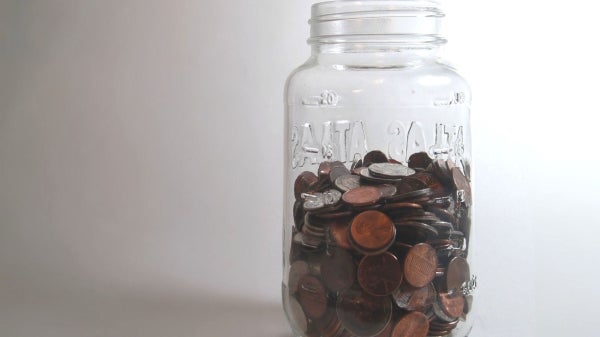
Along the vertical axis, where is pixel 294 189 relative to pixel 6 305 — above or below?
above

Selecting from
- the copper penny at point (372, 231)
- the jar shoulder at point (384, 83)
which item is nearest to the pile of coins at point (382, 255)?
the copper penny at point (372, 231)

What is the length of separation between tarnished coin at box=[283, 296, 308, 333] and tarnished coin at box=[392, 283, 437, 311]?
0.57 feet

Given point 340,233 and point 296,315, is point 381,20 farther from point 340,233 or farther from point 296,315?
point 296,315

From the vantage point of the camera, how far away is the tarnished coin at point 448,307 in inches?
51.5

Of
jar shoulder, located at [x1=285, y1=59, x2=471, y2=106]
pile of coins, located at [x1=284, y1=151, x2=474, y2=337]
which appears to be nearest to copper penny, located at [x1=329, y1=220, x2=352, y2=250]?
pile of coins, located at [x1=284, y1=151, x2=474, y2=337]

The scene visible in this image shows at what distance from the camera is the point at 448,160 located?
1.45m

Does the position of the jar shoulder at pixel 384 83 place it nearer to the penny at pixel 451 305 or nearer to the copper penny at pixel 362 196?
the copper penny at pixel 362 196

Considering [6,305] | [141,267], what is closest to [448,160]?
[141,267]

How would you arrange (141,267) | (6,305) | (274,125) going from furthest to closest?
(274,125)
(141,267)
(6,305)

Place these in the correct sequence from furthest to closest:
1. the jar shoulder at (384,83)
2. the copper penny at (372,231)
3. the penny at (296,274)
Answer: the jar shoulder at (384,83) < the penny at (296,274) < the copper penny at (372,231)

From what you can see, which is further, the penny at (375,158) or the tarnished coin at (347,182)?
the penny at (375,158)

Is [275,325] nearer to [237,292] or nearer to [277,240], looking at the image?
[237,292]

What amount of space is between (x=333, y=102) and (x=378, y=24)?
6.4 inches

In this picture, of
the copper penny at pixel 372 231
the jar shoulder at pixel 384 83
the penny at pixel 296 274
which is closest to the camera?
the copper penny at pixel 372 231
